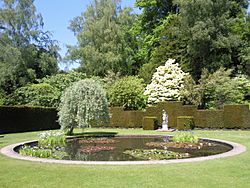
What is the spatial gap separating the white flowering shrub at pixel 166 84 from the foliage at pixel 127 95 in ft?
4.05

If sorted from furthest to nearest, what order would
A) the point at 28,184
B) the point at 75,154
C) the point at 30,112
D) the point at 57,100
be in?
the point at 57,100
the point at 30,112
the point at 75,154
the point at 28,184

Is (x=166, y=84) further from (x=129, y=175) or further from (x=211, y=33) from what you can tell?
(x=129, y=175)

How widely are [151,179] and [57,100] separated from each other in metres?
21.3

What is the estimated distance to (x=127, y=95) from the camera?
25859 millimetres

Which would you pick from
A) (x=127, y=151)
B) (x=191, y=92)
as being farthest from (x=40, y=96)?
(x=127, y=151)

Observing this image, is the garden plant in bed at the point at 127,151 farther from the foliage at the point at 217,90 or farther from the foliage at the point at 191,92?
the foliage at the point at 191,92

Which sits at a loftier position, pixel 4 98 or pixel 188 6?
pixel 188 6

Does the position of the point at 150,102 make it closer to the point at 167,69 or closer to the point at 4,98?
the point at 167,69

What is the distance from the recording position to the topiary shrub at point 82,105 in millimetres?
16547

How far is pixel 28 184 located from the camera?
20.6 ft

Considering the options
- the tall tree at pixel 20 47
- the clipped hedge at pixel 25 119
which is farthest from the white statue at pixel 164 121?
the tall tree at pixel 20 47

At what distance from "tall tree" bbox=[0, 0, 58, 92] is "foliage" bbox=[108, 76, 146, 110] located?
11.2 m

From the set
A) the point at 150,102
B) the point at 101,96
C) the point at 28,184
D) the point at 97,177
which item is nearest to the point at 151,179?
the point at 97,177

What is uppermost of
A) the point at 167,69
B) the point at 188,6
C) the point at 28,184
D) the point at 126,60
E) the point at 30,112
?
the point at 188,6
